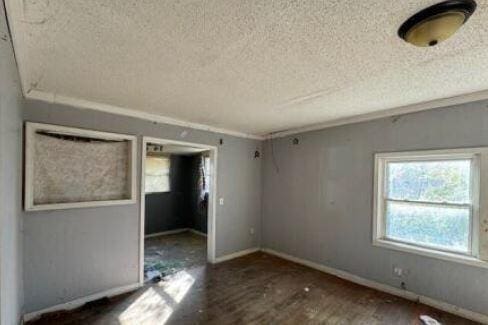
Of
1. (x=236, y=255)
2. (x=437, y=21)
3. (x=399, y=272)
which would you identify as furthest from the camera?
(x=236, y=255)

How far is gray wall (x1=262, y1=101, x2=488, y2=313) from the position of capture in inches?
104

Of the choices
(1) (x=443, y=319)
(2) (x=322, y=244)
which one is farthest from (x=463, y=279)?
(2) (x=322, y=244)

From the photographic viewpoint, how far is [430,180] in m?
2.93

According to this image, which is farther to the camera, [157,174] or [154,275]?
[157,174]

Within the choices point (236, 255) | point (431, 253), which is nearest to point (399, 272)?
point (431, 253)

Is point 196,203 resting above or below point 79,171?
below

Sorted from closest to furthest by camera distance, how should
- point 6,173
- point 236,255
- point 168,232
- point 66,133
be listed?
point 6,173 → point 66,133 → point 236,255 → point 168,232

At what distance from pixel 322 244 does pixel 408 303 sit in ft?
4.22

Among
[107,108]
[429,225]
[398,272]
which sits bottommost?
[398,272]

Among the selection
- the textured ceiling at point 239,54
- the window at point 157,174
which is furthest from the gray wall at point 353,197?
the window at point 157,174

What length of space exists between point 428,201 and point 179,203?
5489 millimetres

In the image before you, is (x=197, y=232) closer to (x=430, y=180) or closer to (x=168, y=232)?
(x=168, y=232)

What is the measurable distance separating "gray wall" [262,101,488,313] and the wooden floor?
0.99ft

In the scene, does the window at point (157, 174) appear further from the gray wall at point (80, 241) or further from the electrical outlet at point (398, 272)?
the electrical outlet at point (398, 272)
